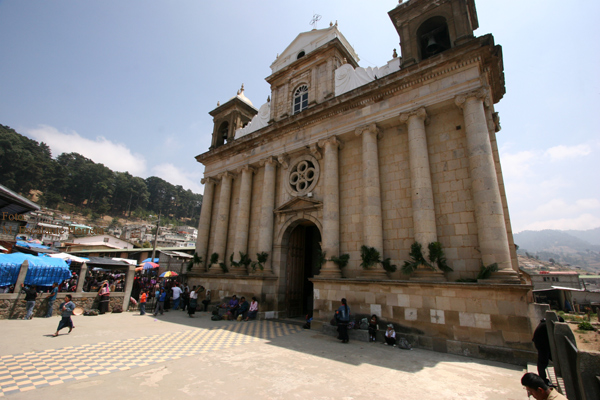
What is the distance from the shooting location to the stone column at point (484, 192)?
9703 mm

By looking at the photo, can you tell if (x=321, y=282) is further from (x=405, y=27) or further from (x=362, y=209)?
(x=405, y=27)

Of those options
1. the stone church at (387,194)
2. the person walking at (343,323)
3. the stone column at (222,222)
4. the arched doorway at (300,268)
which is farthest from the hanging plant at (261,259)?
the person walking at (343,323)

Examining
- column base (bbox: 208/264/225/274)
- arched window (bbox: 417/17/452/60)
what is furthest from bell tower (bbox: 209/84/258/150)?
arched window (bbox: 417/17/452/60)

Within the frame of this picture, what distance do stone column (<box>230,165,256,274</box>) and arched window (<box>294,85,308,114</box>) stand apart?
5.46 m

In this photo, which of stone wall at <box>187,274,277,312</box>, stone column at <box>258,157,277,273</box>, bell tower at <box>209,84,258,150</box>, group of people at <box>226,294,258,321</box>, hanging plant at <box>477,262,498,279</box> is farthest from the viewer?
bell tower at <box>209,84,258,150</box>

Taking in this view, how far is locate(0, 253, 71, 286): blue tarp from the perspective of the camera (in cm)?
1445

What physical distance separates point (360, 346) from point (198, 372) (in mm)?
5831

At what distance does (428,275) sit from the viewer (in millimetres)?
10719

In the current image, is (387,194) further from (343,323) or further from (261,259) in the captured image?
(261,259)

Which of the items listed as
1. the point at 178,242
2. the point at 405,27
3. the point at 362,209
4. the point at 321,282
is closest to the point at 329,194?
the point at 362,209

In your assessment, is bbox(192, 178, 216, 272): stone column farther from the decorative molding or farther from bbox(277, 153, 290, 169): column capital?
the decorative molding

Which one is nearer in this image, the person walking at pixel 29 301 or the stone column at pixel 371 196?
the stone column at pixel 371 196

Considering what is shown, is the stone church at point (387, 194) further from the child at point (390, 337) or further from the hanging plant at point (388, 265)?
the child at point (390, 337)

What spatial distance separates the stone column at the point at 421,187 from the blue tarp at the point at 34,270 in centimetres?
1976
